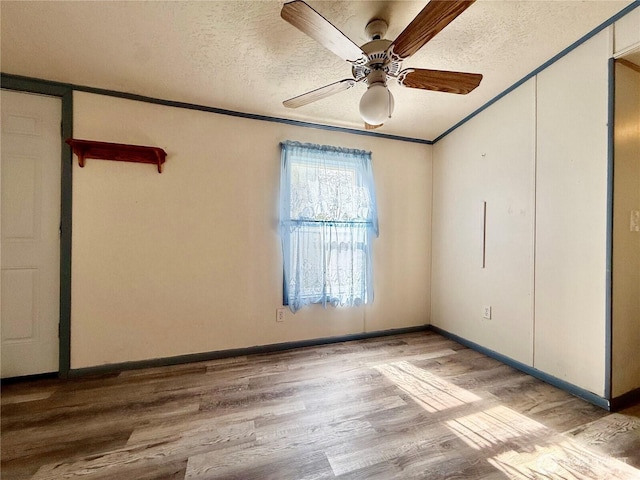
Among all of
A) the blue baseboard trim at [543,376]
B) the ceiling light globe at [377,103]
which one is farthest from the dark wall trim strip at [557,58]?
the blue baseboard trim at [543,376]

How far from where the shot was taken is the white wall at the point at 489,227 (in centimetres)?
210

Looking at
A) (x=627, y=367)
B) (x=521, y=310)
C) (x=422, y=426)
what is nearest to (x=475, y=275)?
(x=521, y=310)

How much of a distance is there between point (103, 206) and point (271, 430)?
2.05m

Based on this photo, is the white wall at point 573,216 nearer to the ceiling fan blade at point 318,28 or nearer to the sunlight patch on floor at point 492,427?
the sunlight patch on floor at point 492,427

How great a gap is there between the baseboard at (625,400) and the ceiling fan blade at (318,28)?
2.59 metres

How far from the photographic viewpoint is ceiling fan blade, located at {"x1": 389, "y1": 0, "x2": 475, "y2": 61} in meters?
1.03

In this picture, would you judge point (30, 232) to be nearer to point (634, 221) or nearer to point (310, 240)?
point (310, 240)

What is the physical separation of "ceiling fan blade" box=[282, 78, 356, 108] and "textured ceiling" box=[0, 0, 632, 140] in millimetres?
335

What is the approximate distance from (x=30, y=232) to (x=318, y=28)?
8.02ft

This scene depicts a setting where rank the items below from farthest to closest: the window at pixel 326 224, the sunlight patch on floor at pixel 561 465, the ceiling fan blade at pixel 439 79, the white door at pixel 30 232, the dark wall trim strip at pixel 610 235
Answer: the window at pixel 326 224
the white door at pixel 30 232
the dark wall trim strip at pixel 610 235
the ceiling fan blade at pixel 439 79
the sunlight patch on floor at pixel 561 465

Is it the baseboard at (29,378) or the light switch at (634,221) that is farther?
the baseboard at (29,378)

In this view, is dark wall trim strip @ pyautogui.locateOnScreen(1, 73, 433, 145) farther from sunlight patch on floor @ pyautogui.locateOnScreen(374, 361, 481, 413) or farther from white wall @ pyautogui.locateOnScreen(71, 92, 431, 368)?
sunlight patch on floor @ pyautogui.locateOnScreen(374, 361, 481, 413)

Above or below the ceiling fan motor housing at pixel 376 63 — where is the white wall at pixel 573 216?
below

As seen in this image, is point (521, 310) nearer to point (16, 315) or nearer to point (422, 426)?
point (422, 426)
